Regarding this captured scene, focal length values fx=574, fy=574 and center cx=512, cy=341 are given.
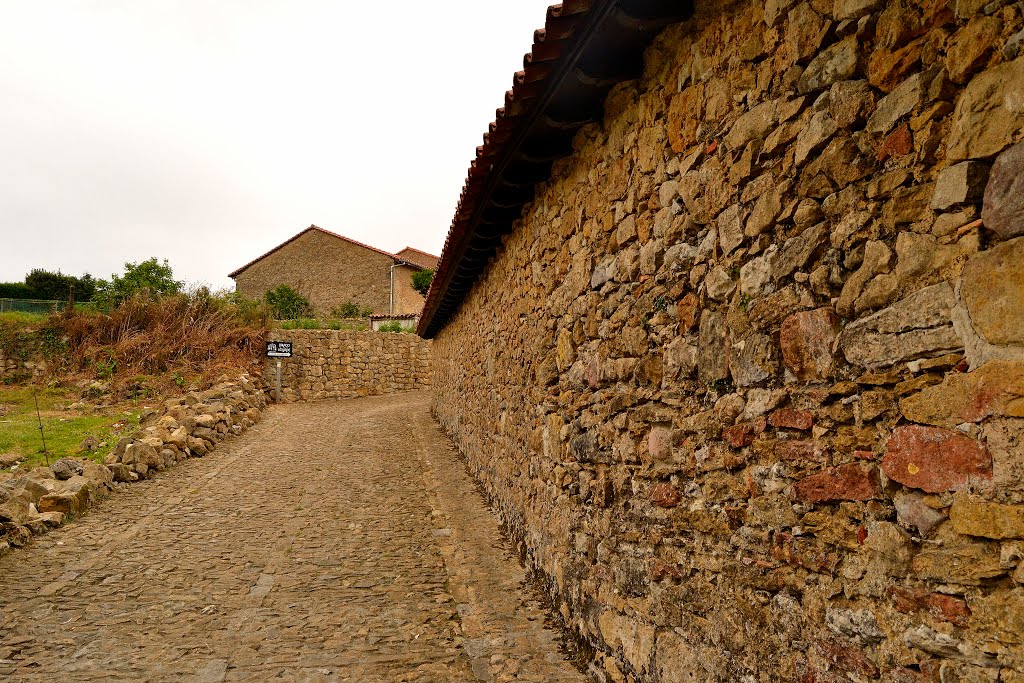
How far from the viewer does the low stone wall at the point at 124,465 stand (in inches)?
222

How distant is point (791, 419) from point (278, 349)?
1577 cm

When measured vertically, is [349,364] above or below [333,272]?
below

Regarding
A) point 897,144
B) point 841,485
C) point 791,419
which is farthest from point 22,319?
point 897,144

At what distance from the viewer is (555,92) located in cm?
310

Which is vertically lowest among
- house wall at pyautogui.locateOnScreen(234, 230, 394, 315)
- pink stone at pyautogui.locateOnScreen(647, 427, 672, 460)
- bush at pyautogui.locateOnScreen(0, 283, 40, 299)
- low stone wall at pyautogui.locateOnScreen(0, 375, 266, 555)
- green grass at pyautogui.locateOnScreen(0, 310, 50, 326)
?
low stone wall at pyautogui.locateOnScreen(0, 375, 266, 555)

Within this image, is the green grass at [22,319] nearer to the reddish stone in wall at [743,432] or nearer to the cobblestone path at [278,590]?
the cobblestone path at [278,590]

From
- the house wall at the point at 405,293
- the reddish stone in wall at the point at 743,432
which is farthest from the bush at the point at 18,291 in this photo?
the reddish stone in wall at the point at 743,432

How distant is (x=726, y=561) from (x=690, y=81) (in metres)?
1.95

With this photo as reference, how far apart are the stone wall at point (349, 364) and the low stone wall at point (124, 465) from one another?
472cm

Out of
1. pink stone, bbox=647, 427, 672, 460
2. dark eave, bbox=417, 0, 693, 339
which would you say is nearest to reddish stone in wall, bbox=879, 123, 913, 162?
dark eave, bbox=417, 0, 693, 339

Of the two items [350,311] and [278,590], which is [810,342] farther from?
[350,311]

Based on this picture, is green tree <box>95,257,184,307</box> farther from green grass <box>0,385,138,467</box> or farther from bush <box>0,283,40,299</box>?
green grass <box>0,385,138,467</box>

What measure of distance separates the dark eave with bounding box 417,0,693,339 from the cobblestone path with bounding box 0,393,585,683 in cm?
313

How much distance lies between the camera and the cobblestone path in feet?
11.4
